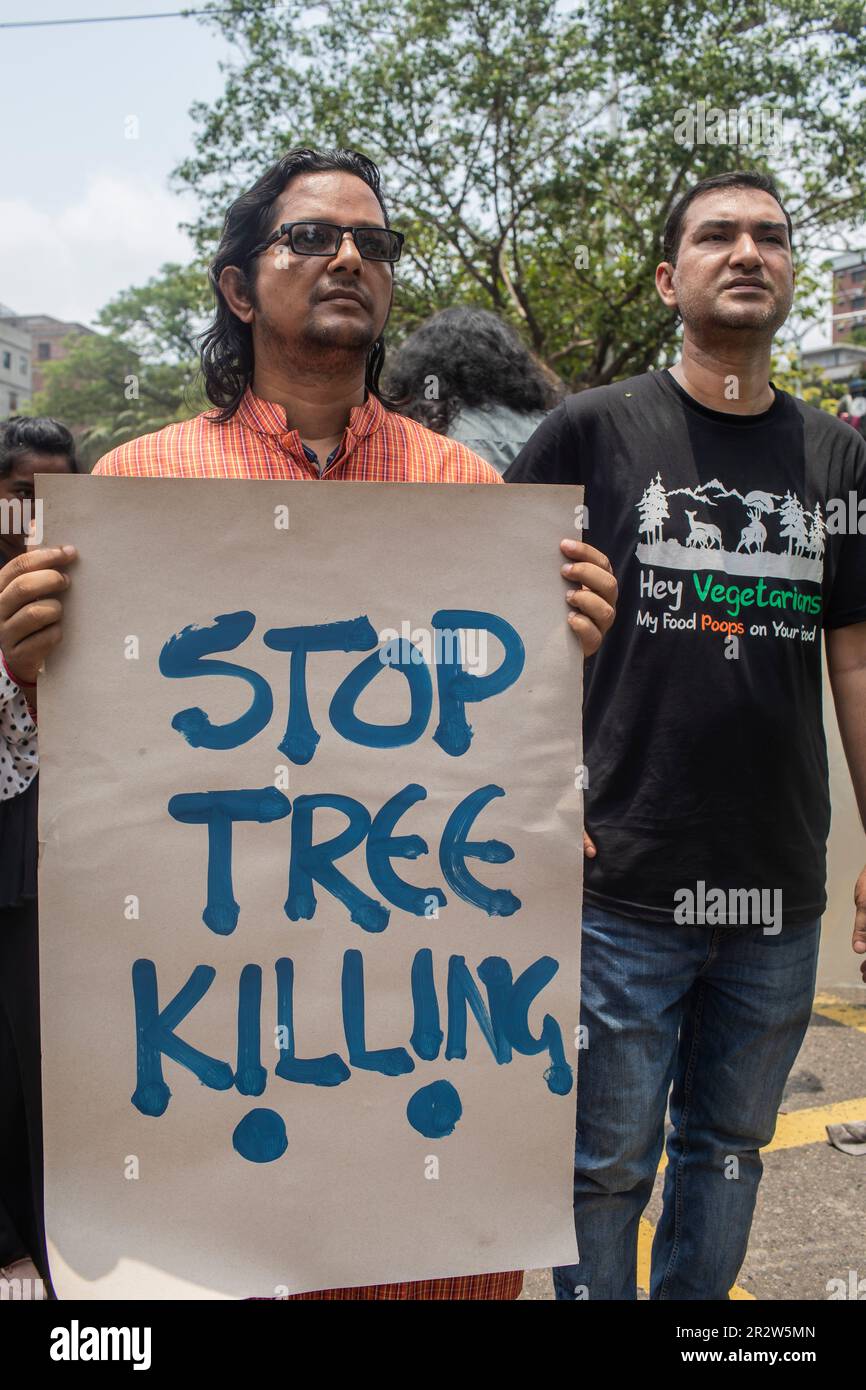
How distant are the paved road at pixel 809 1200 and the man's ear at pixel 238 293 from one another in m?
1.98

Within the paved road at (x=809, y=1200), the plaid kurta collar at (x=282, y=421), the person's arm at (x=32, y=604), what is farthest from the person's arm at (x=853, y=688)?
the person's arm at (x=32, y=604)

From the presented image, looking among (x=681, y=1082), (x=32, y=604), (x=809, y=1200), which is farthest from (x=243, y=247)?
(x=809, y=1200)

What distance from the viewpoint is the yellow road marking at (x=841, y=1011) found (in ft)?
13.5

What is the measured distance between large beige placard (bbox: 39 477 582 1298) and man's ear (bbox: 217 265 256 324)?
40cm

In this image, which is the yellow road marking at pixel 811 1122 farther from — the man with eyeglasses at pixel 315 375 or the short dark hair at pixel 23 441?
the short dark hair at pixel 23 441

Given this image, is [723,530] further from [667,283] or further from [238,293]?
[238,293]

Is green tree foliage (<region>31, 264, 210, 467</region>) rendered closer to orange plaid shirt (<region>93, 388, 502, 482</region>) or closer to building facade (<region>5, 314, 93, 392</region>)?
orange plaid shirt (<region>93, 388, 502, 482</region>)

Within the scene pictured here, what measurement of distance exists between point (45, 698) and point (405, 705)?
1.51ft

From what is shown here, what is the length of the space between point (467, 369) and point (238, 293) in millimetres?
1145

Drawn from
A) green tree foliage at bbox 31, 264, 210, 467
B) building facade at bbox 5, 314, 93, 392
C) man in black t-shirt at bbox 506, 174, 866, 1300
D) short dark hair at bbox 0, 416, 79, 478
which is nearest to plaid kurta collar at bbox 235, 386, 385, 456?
man in black t-shirt at bbox 506, 174, 866, 1300

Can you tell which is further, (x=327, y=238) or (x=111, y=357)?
(x=111, y=357)

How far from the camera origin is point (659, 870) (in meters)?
1.83

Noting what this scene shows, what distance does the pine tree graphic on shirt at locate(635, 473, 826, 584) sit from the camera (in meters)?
1.85

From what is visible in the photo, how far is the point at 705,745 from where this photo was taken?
6.06 feet
